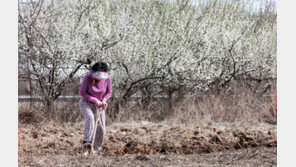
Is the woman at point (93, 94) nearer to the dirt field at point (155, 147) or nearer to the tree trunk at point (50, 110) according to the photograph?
the dirt field at point (155, 147)

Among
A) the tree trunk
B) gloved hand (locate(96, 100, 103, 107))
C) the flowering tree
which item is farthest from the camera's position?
the tree trunk

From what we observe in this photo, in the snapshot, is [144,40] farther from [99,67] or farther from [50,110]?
[99,67]

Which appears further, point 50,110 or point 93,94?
point 50,110

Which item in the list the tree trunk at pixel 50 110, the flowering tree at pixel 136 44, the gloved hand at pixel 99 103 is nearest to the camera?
the gloved hand at pixel 99 103

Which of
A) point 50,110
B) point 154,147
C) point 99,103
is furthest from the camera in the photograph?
point 50,110

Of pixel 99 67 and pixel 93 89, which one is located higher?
pixel 99 67

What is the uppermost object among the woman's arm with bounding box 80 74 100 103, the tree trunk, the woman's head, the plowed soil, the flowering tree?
the flowering tree

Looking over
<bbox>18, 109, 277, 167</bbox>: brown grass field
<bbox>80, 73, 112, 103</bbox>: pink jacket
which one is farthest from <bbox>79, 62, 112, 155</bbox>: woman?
<bbox>18, 109, 277, 167</bbox>: brown grass field

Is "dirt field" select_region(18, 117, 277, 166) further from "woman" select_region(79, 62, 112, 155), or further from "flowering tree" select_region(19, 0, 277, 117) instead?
"flowering tree" select_region(19, 0, 277, 117)

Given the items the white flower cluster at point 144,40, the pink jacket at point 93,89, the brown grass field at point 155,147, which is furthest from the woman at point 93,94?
the white flower cluster at point 144,40

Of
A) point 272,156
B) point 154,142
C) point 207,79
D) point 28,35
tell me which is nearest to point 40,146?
point 154,142

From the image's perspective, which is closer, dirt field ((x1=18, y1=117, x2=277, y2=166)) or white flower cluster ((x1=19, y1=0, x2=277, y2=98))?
dirt field ((x1=18, y1=117, x2=277, y2=166))

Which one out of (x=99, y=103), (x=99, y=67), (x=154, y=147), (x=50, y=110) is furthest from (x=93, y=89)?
(x=50, y=110)

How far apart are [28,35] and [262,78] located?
7.41m
